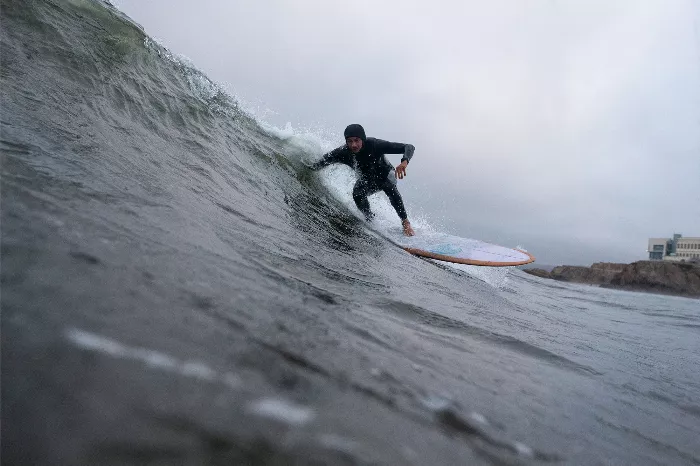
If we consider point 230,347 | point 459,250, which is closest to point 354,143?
point 459,250

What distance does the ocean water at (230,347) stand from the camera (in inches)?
29.9

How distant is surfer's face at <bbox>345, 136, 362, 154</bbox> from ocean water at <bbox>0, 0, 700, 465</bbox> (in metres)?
3.06

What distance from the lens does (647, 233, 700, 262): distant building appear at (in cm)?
5097

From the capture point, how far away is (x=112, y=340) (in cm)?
91

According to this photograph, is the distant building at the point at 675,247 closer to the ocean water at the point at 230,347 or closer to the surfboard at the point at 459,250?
the surfboard at the point at 459,250

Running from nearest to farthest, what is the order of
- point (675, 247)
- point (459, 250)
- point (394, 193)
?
point (459, 250) < point (394, 193) < point (675, 247)

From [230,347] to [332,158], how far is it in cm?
606

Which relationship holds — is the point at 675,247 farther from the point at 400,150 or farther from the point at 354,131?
the point at 354,131

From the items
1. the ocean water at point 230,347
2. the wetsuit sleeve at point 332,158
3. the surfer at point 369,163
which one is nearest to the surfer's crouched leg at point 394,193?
the surfer at point 369,163

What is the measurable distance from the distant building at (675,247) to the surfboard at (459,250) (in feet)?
188

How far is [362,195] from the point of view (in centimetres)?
716

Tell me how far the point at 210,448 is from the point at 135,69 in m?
6.05

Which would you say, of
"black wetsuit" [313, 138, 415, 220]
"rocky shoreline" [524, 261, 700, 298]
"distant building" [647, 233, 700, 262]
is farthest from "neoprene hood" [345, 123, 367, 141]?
"distant building" [647, 233, 700, 262]

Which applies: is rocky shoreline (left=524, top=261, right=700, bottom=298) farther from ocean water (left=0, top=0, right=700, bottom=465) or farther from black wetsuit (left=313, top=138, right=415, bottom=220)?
ocean water (left=0, top=0, right=700, bottom=465)
